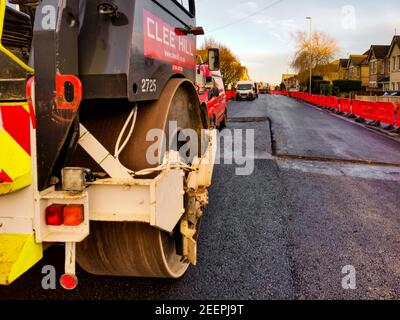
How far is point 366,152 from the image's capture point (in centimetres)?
964

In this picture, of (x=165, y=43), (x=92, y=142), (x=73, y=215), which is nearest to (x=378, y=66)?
(x=165, y=43)

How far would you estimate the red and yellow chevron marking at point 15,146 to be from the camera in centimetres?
194

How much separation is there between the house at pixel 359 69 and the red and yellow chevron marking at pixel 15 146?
250 ft

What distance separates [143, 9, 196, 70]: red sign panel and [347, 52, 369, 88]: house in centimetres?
7417

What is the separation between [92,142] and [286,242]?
2.41 metres

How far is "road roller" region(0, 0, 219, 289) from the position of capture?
205 centimetres

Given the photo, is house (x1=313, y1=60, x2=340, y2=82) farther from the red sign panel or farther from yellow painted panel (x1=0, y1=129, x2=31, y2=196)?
yellow painted panel (x1=0, y1=129, x2=31, y2=196)

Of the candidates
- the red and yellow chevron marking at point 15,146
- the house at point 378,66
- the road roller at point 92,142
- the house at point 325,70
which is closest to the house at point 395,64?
the house at point 378,66

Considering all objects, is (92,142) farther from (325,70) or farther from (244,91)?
(325,70)

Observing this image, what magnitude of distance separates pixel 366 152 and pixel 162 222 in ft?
27.1

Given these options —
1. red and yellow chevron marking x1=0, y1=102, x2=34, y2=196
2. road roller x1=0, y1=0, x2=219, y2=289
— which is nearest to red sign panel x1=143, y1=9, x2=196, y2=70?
road roller x1=0, y1=0, x2=219, y2=289

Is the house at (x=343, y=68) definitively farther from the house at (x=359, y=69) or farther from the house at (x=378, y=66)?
the house at (x=378, y=66)

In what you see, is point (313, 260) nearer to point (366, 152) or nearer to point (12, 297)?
point (12, 297)

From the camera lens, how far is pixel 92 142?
2531mm
